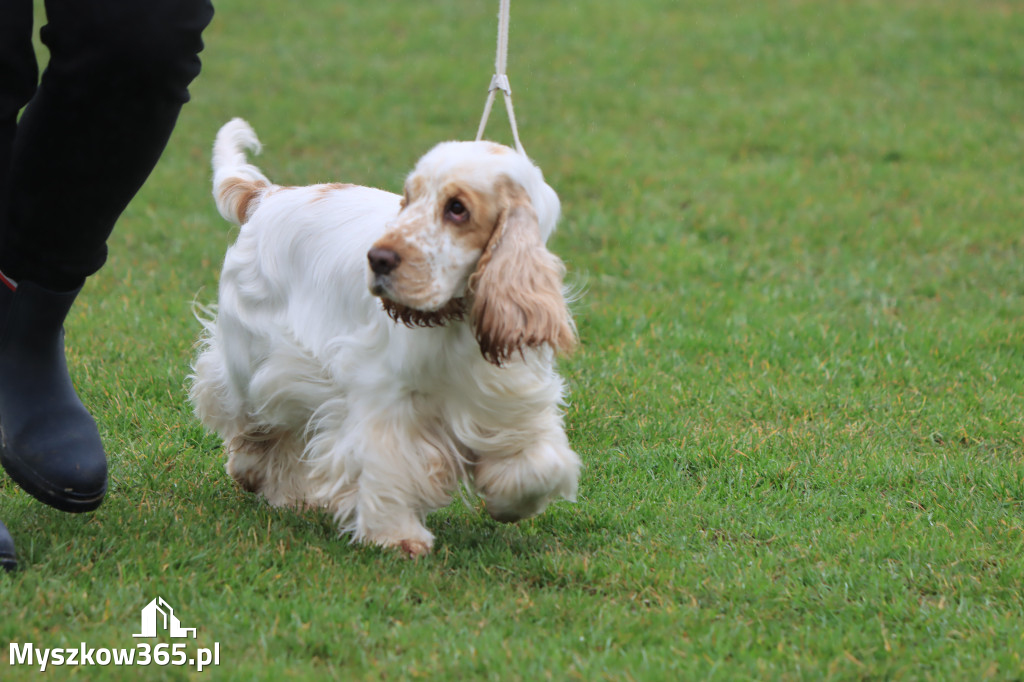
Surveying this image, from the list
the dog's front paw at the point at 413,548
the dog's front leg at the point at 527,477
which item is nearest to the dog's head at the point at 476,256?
the dog's front leg at the point at 527,477

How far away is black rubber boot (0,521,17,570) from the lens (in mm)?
2768

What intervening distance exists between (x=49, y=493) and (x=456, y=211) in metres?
1.24

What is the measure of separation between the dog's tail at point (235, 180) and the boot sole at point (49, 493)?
1.16m

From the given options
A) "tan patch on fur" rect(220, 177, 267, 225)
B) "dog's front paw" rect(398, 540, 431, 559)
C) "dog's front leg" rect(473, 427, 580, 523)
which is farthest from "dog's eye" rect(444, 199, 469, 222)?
"tan patch on fur" rect(220, 177, 267, 225)

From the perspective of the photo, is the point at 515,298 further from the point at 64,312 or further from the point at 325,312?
the point at 64,312

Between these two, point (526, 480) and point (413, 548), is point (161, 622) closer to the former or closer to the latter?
point (413, 548)

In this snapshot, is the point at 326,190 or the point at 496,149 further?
the point at 326,190

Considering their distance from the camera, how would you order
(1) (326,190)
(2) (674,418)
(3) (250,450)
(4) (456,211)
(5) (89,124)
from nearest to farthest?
(5) (89,124), (4) (456,211), (1) (326,190), (3) (250,450), (2) (674,418)

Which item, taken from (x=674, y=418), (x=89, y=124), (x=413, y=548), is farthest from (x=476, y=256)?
(x=674, y=418)

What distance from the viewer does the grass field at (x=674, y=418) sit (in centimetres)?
268

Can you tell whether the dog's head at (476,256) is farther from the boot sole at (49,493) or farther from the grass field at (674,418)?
the boot sole at (49,493)

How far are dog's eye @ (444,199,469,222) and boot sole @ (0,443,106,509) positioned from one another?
3.68 feet

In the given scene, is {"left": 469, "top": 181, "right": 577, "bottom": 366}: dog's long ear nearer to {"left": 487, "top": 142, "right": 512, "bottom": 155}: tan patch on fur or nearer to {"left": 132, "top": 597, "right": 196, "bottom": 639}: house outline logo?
{"left": 487, "top": 142, "right": 512, "bottom": 155}: tan patch on fur

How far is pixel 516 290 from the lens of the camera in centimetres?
282
